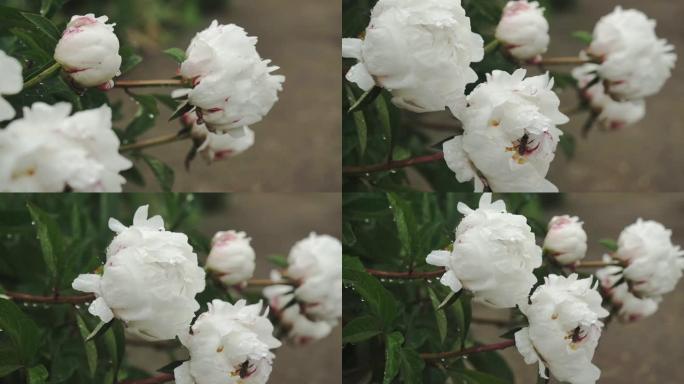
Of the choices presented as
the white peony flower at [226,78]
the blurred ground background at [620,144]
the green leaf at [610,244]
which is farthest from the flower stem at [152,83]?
the blurred ground background at [620,144]

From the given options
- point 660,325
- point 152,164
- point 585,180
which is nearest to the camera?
point 152,164

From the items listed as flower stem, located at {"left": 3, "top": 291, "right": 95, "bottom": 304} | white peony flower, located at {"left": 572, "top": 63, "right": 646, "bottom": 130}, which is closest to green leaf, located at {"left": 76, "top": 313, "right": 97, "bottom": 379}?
flower stem, located at {"left": 3, "top": 291, "right": 95, "bottom": 304}

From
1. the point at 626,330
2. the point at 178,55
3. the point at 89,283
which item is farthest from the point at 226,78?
the point at 626,330

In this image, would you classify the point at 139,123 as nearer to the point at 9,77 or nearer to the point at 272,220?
the point at 9,77

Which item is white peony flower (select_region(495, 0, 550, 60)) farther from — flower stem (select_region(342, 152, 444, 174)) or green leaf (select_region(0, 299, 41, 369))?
green leaf (select_region(0, 299, 41, 369))

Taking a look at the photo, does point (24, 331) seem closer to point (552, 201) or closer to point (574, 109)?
point (574, 109)

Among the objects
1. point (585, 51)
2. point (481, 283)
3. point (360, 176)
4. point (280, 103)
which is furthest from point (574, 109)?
point (280, 103)
